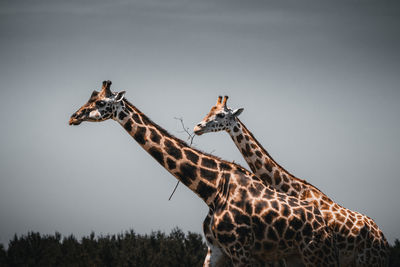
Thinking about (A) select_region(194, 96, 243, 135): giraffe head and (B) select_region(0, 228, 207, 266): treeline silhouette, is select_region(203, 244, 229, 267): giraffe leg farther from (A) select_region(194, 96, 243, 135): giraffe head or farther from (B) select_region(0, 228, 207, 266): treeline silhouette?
(B) select_region(0, 228, 207, 266): treeline silhouette

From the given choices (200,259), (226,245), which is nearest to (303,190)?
(226,245)

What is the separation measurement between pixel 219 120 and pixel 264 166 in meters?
1.23

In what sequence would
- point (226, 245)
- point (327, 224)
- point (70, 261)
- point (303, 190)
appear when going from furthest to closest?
point (70, 261) → point (303, 190) → point (327, 224) → point (226, 245)

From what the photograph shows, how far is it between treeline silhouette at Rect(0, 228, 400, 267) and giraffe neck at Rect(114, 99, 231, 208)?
4.44 m

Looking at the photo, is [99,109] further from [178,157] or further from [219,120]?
[219,120]

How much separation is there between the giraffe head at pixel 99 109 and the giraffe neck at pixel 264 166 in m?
2.57

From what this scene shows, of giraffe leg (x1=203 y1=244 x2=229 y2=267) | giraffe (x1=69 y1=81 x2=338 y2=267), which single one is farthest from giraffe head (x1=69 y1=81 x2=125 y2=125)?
giraffe leg (x1=203 y1=244 x2=229 y2=267)

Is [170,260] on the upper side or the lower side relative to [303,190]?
lower

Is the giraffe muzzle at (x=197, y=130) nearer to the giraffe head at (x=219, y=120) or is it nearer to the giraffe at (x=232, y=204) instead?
the giraffe head at (x=219, y=120)

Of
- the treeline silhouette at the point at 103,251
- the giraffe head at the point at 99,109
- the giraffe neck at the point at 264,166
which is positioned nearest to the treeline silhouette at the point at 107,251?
the treeline silhouette at the point at 103,251

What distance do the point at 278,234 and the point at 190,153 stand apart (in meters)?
1.89

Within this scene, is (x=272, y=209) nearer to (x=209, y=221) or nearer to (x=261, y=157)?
(x=209, y=221)

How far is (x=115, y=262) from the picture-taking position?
40.8 feet

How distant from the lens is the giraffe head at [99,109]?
28.1ft
